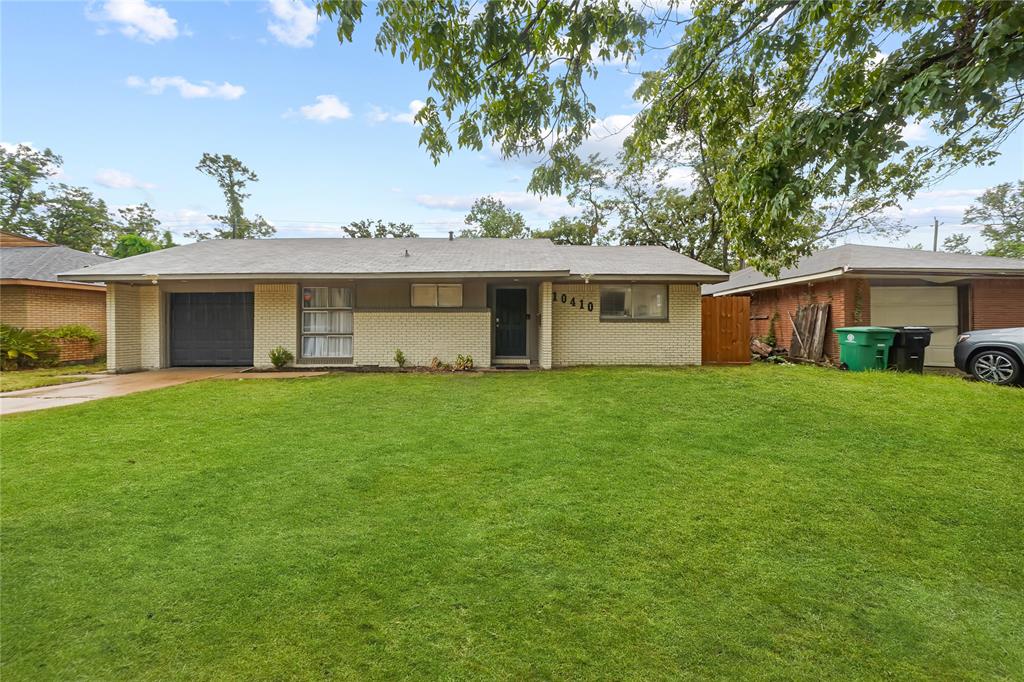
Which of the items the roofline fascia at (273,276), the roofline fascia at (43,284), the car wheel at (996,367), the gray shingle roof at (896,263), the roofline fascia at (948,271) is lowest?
the car wheel at (996,367)

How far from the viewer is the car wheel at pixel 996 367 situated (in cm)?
853

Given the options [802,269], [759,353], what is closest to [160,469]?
[759,353]

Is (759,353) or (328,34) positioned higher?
(328,34)

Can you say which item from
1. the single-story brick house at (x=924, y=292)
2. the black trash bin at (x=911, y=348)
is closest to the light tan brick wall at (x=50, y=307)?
the single-story brick house at (x=924, y=292)

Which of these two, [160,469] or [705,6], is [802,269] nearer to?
[705,6]

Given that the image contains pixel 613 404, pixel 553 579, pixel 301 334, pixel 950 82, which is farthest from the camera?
pixel 301 334

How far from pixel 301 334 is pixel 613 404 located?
27.4 feet

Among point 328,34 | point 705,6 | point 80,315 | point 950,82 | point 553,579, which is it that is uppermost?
point 705,6

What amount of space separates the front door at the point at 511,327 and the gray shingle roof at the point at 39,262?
39.4 ft

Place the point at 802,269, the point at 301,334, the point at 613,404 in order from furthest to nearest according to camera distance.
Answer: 1. the point at 802,269
2. the point at 301,334
3. the point at 613,404

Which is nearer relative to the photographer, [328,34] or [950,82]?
[950,82]

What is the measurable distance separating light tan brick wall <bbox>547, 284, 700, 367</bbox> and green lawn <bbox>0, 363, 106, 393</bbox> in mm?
11294

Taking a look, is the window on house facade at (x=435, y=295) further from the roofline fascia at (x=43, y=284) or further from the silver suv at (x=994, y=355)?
the silver suv at (x=994, y=355)

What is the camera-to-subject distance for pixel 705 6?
453cm
